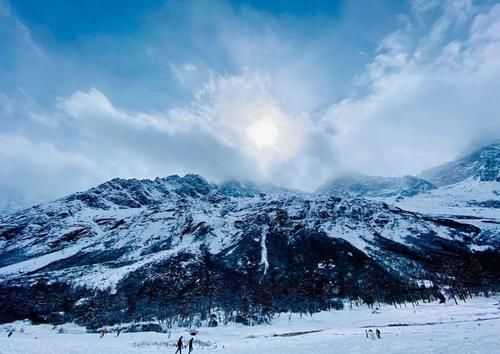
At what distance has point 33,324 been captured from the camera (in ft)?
432

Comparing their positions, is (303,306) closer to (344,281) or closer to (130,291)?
(344,281)

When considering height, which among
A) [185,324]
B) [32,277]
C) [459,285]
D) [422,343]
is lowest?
[422,343]

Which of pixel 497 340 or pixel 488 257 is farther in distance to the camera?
pixel 488 257

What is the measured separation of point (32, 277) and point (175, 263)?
7736 centimetres

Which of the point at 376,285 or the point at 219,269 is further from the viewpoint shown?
the point at 219,269

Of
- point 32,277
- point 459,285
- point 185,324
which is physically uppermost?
point 32,277

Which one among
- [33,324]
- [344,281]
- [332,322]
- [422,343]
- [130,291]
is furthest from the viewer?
[344,281]

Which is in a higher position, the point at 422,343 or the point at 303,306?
the point at 303,306

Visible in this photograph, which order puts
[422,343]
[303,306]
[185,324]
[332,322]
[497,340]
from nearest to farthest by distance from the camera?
[497,340] → [422,343] → [332,322] → [185,324] → [303,306]

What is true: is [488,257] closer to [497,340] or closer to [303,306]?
[303,306]

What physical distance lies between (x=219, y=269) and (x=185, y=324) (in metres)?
75.3

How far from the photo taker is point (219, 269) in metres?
195

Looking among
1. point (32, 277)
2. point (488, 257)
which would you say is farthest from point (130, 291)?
point (488, 257)

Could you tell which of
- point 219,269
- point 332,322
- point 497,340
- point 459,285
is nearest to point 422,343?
point 497,340
